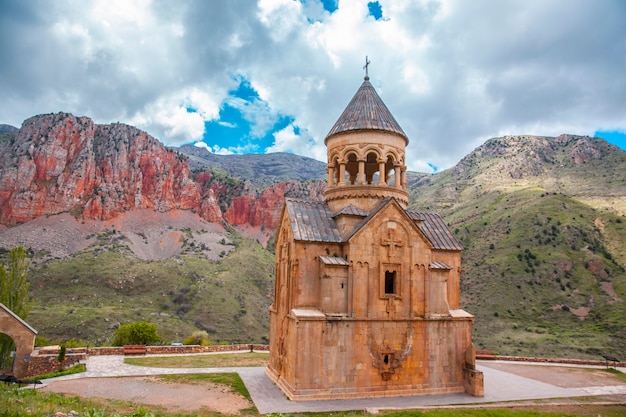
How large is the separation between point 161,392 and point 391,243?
353 inches

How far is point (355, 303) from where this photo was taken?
14.3 metres

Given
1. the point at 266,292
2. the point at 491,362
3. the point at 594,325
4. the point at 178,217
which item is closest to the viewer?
the point at 491,362

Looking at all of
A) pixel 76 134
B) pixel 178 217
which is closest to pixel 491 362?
pixel 178 217

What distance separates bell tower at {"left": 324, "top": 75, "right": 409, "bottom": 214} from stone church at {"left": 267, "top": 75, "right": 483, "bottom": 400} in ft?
0.14

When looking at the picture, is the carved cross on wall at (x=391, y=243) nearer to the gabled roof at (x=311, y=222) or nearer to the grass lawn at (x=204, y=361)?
the gabled roof at (x=311, y=222)

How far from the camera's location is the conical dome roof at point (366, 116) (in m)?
16.6

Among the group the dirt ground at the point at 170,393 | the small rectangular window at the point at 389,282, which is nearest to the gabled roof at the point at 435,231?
the small rectangular window at the point at 389,282

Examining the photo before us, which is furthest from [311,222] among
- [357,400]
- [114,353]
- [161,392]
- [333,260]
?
[114,353]

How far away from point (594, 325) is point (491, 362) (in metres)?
20.4

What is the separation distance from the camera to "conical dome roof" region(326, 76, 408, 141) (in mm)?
16625

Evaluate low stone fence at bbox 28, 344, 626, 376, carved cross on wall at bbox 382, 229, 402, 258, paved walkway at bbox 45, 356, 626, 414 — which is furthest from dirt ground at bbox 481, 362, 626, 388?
carved cross on wall at bbox 382, 229, 402, 258

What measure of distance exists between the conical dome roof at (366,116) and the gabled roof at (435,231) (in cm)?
343

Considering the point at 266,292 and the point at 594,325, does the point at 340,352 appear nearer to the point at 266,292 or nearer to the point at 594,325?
the point at 594,325

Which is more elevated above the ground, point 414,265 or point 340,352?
point 414,265
